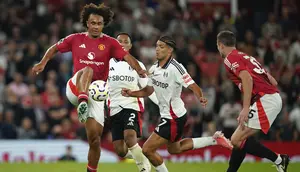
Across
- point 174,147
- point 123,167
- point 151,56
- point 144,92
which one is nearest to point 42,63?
point 144,92

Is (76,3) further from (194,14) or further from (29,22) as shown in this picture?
(194,14)

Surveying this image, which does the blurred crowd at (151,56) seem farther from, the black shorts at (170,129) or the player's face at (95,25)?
the player's face at (95,25)

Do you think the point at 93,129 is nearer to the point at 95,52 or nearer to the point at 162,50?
the point at 95,52

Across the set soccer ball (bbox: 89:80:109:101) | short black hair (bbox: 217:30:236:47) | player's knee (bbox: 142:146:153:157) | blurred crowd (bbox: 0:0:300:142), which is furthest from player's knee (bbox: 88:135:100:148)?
blurred crowd (bbox: 0:0:300:142)

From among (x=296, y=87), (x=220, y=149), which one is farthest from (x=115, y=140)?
(x=296, y=87)

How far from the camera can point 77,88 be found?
10734 millimetres

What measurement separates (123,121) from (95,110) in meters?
1.58

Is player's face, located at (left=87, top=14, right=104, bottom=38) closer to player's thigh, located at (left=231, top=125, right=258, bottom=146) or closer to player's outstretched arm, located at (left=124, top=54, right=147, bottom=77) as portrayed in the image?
player's outstretched arm, located at (left=124, top=54, right=147, bottom=77)

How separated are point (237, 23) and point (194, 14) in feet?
4.74

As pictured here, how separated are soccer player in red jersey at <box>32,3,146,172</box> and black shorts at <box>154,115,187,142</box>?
2.96ft

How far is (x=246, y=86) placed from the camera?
33.5ft

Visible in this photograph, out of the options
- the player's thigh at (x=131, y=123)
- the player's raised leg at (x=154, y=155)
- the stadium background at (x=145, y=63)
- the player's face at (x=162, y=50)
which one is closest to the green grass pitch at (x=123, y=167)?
the player's thigh at (x=131, y=123)

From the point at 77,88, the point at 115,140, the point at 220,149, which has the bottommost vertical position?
the point at 220,149

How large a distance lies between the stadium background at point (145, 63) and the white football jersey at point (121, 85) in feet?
15.3
